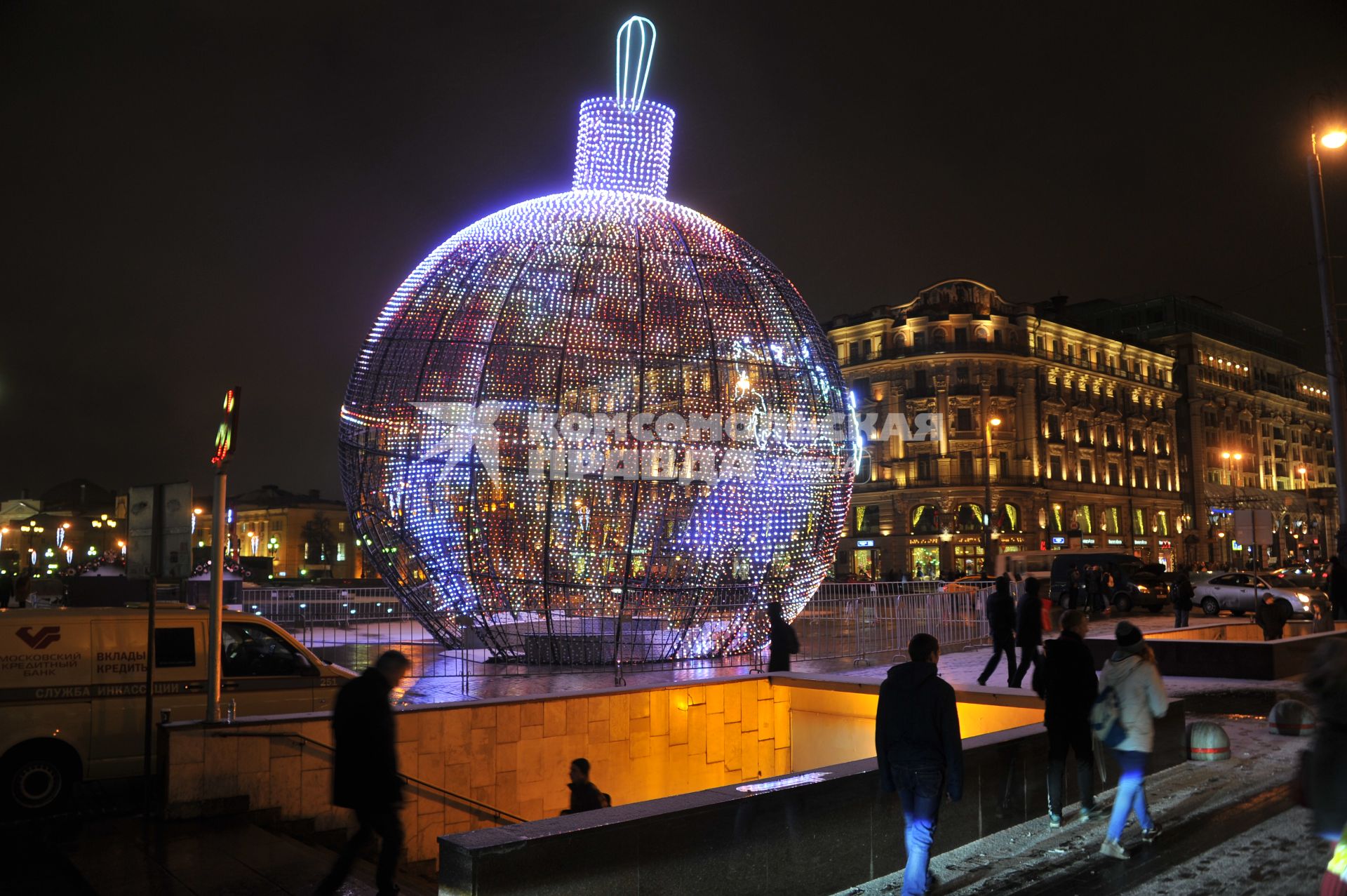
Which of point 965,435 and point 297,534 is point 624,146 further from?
point 297,534

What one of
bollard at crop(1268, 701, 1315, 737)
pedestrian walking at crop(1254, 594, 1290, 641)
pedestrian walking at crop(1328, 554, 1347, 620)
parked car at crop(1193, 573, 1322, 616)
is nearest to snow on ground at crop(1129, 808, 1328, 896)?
bollard at crop(1268, 701, 1315, 737)

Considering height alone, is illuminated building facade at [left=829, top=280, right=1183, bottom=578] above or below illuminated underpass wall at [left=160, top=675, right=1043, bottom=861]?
above

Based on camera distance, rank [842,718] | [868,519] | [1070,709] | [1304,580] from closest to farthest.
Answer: [1070,709] → [842,718] → [1304,580] → [868,519]

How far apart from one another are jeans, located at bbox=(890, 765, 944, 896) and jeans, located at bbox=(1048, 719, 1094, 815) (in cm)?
190

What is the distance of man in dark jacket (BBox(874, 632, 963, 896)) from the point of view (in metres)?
5.51

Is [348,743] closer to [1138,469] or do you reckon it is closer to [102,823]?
[102,823]

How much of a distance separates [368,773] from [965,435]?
62335 millimetres

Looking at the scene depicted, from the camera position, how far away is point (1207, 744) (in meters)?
8.93

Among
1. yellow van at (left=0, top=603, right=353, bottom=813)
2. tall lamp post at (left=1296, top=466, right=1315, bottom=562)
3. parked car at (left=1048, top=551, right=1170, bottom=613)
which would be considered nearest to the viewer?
yellow van at (left=0, top=603, right=353, bottom=813)

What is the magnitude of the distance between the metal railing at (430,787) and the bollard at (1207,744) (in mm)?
5628

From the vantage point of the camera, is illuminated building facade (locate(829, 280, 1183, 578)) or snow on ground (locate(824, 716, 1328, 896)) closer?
snow on ground (locate(824, 716, 1328, 896))

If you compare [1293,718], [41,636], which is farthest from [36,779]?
[1293,718]

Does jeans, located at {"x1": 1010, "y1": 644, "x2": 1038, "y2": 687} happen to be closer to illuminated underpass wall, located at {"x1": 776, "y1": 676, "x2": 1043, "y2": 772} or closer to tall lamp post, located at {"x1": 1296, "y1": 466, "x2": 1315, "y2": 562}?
illuminated underpass wall, located at {"x1": 776, "y1": 676, "x2": 1043, "y2": 772}

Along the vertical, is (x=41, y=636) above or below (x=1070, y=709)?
above
